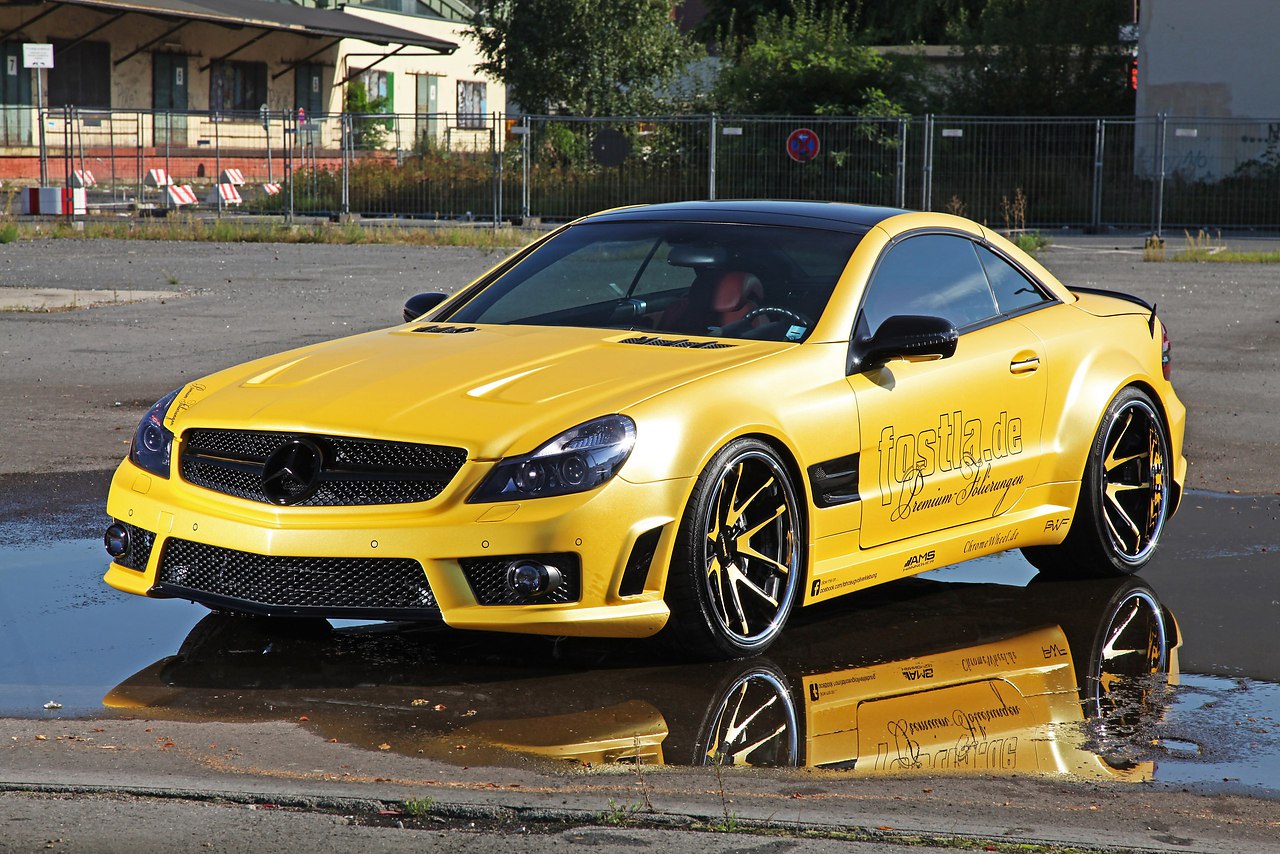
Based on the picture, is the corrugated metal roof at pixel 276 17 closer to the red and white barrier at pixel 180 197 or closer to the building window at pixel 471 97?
the building window at pixel 471 97

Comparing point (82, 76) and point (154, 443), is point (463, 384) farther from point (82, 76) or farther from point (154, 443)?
point (82, 76)

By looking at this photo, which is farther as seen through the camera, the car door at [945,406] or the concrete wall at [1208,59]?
the concrete wall at [1208,59]

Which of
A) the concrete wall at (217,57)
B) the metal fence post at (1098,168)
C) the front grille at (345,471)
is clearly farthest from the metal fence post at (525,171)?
the front grille at (345,471)

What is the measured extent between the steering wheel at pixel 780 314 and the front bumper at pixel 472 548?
1052mm

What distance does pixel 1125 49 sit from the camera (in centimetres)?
4016

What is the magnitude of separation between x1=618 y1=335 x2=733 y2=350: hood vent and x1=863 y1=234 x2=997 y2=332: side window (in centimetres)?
60

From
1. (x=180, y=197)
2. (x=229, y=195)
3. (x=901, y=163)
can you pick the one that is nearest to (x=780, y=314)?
(x=901, y=163)

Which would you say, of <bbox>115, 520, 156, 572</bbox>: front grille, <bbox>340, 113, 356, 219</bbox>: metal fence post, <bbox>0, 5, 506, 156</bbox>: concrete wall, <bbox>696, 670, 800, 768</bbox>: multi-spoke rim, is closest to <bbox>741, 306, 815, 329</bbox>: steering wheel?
<bbox>696, 670, 800, 768</bbox>: multi-spoke rim

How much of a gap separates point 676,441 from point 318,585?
113 cm

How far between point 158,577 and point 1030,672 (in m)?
2.75

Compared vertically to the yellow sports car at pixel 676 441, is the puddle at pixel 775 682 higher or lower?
lower

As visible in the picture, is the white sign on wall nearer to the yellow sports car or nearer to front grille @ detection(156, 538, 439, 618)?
the yellow sports car

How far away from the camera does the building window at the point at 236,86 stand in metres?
53.9

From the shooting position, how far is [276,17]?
170 feet
